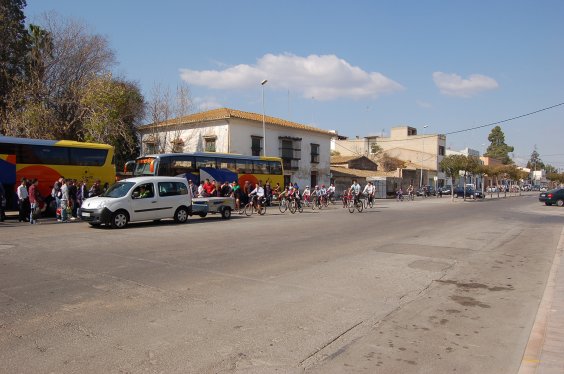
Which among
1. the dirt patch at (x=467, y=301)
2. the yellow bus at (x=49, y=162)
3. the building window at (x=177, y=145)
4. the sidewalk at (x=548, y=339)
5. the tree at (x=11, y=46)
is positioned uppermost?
the tree at (x=11, y=46)

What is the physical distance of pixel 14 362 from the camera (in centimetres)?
405

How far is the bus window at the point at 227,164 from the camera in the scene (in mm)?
28828

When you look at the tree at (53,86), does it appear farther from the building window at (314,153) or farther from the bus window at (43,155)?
the building window at (314,153)

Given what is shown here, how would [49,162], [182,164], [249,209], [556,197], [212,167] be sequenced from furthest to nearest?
[556,197] → [212,167] → [182,164] → [249,209] → [49,162]

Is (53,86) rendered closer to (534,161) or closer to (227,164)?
(227,164)

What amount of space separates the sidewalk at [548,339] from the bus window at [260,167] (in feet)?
82.9

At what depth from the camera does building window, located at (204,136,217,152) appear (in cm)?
4059

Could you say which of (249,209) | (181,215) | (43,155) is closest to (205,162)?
(249,209)

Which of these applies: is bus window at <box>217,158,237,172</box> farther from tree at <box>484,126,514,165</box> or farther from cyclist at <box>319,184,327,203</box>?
tree at <box>484,126,514,165</box>

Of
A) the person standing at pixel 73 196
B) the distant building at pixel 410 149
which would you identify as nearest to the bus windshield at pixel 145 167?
the person standing at pixel 73 196

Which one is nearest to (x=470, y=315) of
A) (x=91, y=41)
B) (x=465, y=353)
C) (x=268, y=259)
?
(x=465, y=353)

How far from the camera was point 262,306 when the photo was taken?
6.02 meters

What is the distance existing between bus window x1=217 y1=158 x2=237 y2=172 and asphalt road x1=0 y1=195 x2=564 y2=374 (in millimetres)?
16860

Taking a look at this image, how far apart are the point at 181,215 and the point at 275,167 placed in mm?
16324
